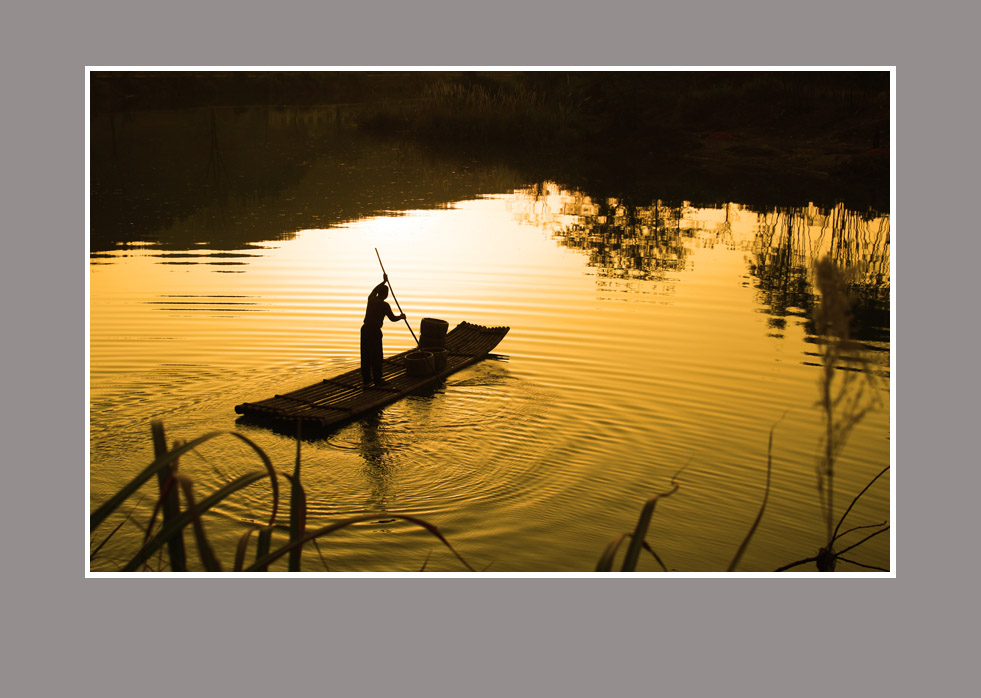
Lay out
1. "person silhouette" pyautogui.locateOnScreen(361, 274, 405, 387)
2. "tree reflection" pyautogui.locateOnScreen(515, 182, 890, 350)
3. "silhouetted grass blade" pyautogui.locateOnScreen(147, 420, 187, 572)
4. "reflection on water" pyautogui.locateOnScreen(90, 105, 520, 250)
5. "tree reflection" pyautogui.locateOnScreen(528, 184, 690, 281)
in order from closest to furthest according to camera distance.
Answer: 1. "silhouetted grass blade" pyautogui.locateOnScreen(147, 420, 187, 572)
2. "person silhouette" pyautogui.locateOnScreen(361, 274, 405, 387)
3. "tree reflection" pyautogui.locateOnScreen(515, 182, 890, 350)
4. "reflection on water" pyautogui.locateOnScreen(90, 105, 520, 250)
5. "tree reflection" pyautogui.locateOnScreen(528, 184, 690, 281)

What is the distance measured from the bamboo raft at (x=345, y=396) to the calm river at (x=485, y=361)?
17cm

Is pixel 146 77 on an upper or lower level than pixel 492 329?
upper

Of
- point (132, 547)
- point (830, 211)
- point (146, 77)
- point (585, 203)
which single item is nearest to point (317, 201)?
point (585, 203)

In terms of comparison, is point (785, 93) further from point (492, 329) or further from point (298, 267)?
point (298, 267)

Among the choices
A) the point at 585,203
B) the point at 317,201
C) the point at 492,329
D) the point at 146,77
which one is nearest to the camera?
the point at 146,77

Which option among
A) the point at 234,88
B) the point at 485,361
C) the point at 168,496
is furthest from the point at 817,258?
the point at 168,496

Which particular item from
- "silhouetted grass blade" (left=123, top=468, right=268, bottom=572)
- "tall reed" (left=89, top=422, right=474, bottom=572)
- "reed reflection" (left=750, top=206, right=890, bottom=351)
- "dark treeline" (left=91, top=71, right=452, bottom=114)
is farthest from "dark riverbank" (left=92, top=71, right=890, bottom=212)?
"silhouetted grass blade" (left=123, top=468, right=268, bottom=572)

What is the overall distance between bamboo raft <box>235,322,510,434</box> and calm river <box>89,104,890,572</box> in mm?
167

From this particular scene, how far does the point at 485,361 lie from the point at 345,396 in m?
2.15

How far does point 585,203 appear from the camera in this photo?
19031mm

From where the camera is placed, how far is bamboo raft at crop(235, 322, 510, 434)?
24.7ft

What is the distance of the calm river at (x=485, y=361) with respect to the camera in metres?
6.14

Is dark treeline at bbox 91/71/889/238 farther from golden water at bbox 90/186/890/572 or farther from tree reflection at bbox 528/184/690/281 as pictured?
golden water at bbox 90/186/890/572

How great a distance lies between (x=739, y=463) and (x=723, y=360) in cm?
264
